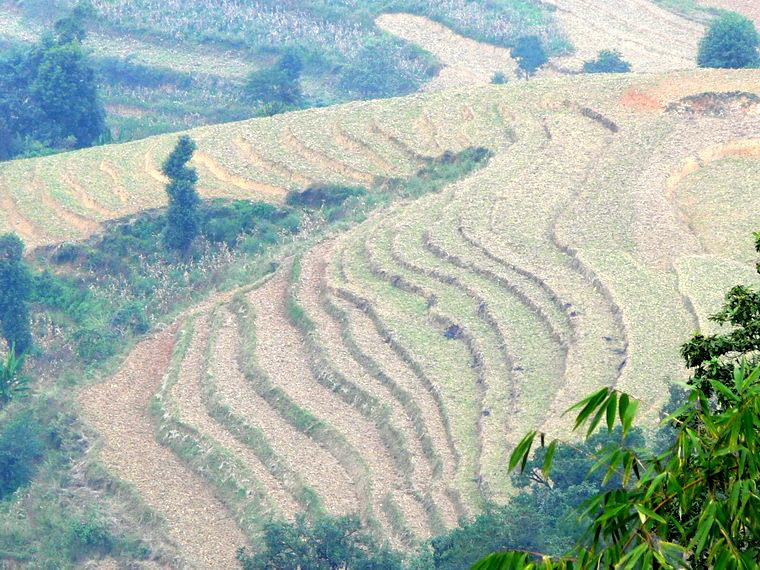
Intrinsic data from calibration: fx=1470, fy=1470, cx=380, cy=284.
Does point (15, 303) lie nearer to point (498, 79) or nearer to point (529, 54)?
point (498, 79)

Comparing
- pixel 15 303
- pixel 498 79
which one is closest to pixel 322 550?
pixel 15 303

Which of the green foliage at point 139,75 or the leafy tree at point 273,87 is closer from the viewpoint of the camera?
the leafy tree at point 273,87

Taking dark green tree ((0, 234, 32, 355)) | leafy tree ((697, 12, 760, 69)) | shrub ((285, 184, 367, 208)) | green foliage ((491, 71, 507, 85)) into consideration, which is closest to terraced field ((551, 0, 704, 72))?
green foliage ((491, 71, 507, 85))

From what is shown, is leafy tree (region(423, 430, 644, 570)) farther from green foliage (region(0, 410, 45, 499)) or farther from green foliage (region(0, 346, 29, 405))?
green foliage (region(0, 346, 29, 405))

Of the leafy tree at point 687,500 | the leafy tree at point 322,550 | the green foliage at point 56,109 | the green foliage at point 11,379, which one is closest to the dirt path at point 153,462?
the green foliage at point 11,379

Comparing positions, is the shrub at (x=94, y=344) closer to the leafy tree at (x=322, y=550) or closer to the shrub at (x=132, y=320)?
the shrub at (x=132, y=320)
